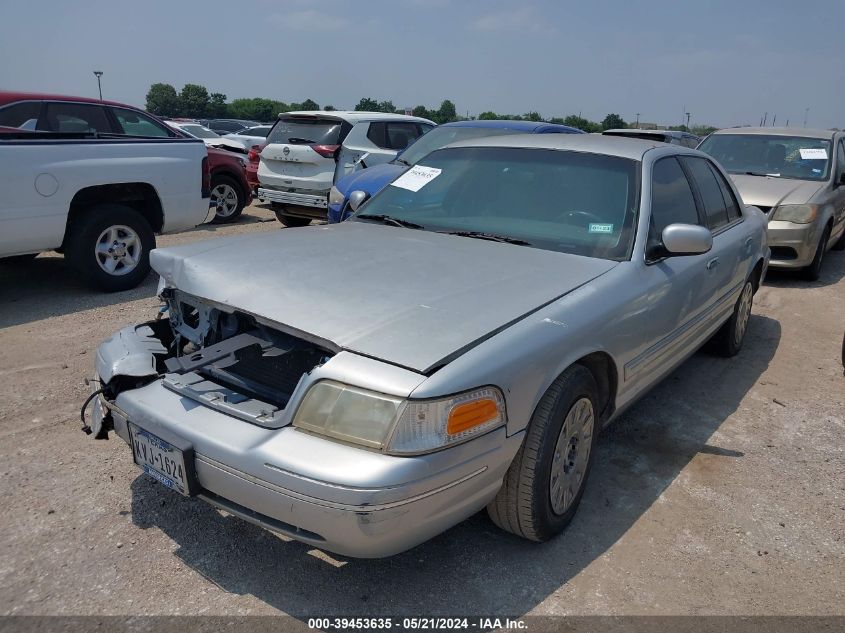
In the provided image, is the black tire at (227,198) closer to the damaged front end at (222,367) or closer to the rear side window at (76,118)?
the rear side window at (76,118)

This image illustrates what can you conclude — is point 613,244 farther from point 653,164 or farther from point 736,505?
point 736,505

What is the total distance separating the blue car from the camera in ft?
23.3

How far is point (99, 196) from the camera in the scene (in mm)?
6125

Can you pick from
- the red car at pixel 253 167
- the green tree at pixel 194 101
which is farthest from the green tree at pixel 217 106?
the red car at pixel 253 167

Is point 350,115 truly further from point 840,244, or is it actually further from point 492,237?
point 840,244

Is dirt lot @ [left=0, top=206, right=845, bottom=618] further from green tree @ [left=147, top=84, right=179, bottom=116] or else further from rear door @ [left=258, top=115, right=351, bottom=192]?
green tree @ [left=147, top=84, right=179, bottom=116]

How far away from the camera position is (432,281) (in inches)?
110

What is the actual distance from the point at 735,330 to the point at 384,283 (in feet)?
11.3

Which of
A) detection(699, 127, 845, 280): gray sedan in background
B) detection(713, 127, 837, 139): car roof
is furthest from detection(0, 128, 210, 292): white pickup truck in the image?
detection(713, 127, 837, 139): car roof

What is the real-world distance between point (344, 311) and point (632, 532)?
1623mm

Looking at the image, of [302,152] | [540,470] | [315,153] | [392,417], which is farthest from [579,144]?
[302,152]

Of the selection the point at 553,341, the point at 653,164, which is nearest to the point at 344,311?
the point at 553,341

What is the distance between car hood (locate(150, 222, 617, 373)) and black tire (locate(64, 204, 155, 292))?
318cm

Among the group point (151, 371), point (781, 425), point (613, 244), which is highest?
point (613, 244)
